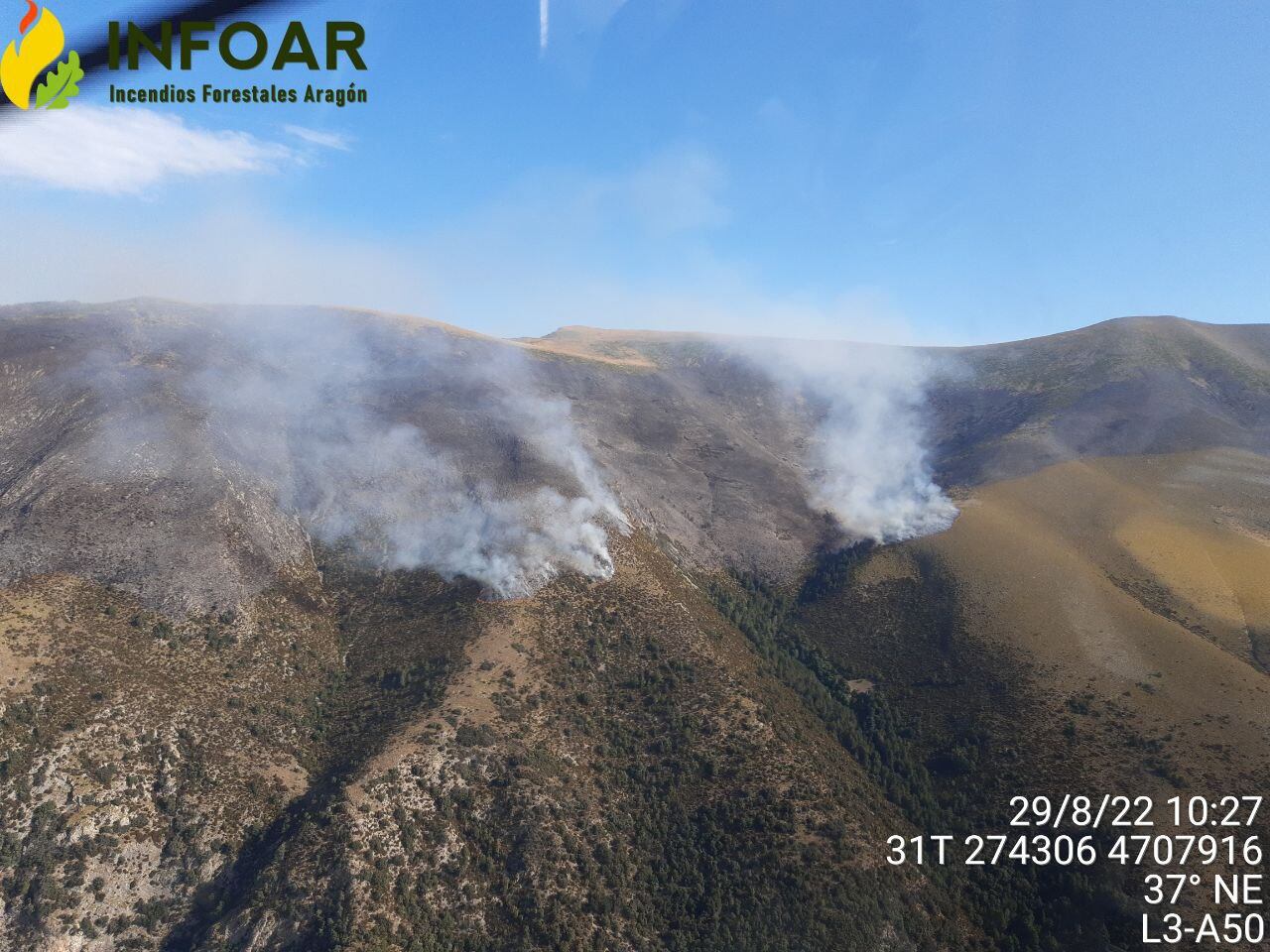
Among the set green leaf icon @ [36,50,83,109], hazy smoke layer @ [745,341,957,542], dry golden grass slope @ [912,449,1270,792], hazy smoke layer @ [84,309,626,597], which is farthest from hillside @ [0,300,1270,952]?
green leaf icon @ [36,50,83,109]

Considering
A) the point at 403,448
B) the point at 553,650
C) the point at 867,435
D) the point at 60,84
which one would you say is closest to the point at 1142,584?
the point at 867,435

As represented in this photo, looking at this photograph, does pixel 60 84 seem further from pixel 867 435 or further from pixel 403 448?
pixel 867 435

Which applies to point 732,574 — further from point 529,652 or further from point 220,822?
point 220,822

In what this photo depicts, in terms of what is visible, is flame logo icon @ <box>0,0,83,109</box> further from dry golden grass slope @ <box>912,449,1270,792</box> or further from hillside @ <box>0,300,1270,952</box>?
dry golden grass slope @ <box>912,449,1270,792</box>

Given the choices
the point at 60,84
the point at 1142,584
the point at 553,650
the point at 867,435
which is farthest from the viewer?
the point at 867,435

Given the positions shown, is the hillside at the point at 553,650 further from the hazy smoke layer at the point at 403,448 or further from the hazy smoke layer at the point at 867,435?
the hazy smoke layer at the point at 867,435
